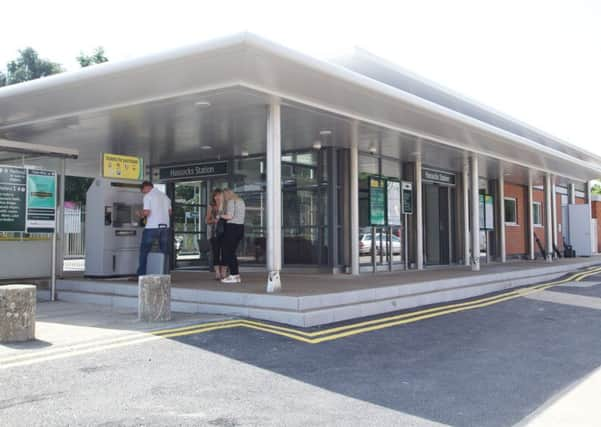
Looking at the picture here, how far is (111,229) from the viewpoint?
11336 mm

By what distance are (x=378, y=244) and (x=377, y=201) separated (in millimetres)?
1294

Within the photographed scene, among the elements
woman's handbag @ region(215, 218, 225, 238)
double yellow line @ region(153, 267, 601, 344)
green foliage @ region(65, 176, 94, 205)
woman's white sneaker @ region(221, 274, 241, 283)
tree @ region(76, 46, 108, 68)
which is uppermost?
tree @ region(76, 46, 108, 68)

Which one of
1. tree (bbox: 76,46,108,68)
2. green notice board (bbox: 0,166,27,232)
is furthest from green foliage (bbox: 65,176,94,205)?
green notice board (bbox: 0,166,27,232)

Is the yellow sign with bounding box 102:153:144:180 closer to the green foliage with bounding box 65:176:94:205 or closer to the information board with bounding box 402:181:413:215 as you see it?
the information board with bounding box 402:181:413:215

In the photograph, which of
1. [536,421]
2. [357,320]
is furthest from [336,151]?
[536,421]

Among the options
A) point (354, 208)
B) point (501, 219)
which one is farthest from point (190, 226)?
point (501, 219)

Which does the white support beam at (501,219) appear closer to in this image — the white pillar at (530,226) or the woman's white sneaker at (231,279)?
the white pillar at (530,226)

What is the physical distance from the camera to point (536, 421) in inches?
162

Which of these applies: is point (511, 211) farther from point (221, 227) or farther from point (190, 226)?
point (221, 227)

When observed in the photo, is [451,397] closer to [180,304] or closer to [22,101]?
[180,304]

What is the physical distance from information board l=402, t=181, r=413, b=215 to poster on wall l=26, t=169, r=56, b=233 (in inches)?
331

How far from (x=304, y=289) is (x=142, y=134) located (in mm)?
5224

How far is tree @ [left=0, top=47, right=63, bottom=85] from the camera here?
33.4 m

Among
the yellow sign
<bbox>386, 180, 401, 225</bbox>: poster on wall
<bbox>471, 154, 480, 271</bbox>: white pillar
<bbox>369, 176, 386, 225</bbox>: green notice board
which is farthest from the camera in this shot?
<bbox>471, 154, 480, 271</bbox>: white pillar
